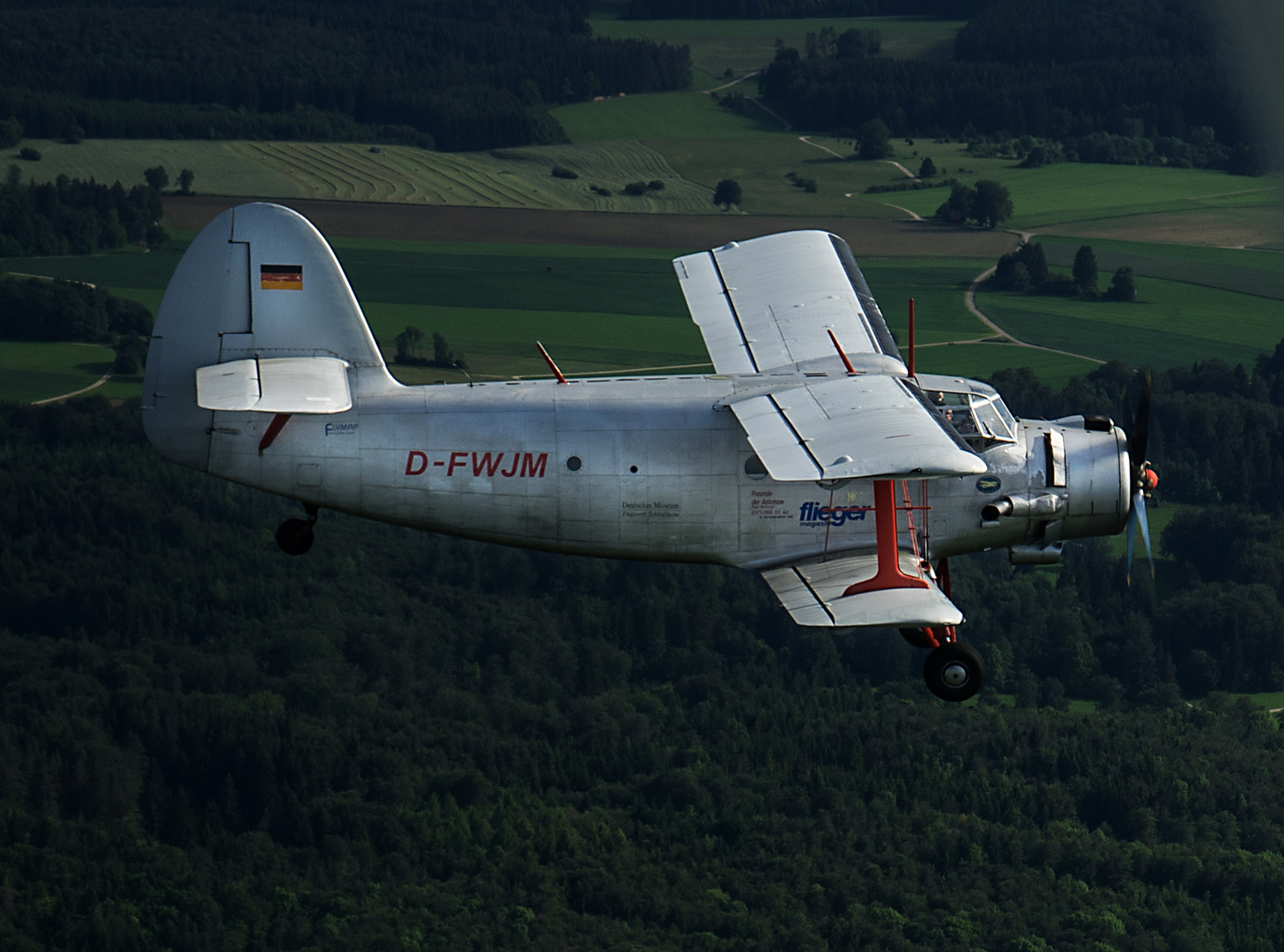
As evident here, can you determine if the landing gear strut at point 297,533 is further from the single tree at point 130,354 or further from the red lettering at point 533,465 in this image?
the single tree at point 130,354

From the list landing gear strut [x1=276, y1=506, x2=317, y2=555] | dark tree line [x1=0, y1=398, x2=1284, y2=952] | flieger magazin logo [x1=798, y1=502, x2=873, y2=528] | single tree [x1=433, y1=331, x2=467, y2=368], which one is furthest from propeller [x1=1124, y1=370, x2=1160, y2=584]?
single tree [x1=433, y1=331, x2=467, y2=368]

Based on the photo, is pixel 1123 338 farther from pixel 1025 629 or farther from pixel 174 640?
pixel 174 640

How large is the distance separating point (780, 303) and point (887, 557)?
8006 millimetres

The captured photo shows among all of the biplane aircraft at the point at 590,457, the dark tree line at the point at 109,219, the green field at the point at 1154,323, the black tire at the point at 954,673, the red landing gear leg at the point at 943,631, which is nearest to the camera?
the black tire at the point at 954,673

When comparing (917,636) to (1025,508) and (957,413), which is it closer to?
(1025,508)

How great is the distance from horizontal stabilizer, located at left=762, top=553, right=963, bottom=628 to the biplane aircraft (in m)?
0.09

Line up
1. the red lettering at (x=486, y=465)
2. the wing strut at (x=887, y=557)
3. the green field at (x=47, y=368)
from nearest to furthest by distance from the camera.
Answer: the wing strut at (x=887, y=557)
the red lettering at (x=486, y=465)
the green field at (x=47, y=368)

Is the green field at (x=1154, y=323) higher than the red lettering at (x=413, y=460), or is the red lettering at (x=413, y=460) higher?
the green field at (x=1154, y=323)

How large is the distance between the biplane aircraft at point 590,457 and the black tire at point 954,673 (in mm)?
37

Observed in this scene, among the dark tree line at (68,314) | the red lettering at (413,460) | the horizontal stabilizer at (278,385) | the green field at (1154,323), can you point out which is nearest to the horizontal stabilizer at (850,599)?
the red lettering at (413,460)

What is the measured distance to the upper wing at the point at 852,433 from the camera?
89.8 feet

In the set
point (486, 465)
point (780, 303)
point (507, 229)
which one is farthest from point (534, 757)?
point (486, 465)

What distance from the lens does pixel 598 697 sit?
6206 inches

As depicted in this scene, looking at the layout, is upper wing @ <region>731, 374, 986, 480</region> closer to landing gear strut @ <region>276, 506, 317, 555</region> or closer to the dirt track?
landing gear strut @ <region>276, 506, 317, 555</region>
